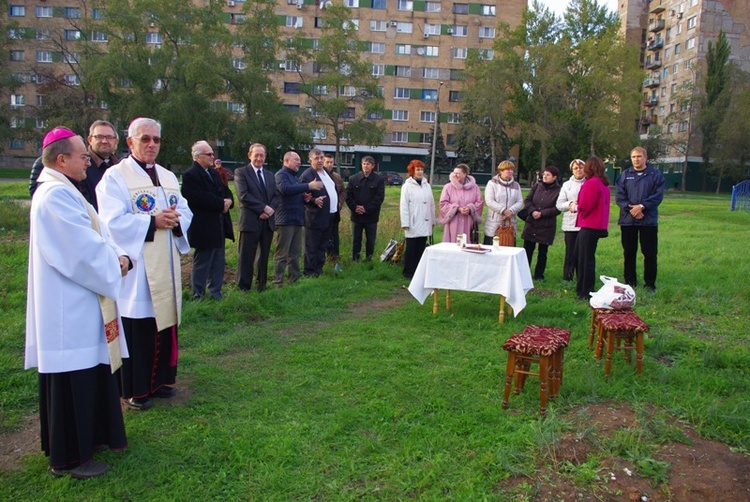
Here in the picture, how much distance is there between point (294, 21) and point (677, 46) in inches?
1579

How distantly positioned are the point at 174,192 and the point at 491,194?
5.76 m

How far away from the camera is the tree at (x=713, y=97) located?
4991cm

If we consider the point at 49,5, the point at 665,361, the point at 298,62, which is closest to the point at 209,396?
the point at 665,361

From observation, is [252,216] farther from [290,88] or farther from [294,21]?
[294,21]

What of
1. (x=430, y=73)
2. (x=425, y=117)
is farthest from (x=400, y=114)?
(x=430, y=73)

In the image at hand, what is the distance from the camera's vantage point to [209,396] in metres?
4.85

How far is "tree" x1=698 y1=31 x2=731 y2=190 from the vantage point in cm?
4991

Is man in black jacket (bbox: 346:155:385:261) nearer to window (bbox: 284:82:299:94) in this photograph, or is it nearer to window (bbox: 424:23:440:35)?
window (bbox: 284:82:299:94)

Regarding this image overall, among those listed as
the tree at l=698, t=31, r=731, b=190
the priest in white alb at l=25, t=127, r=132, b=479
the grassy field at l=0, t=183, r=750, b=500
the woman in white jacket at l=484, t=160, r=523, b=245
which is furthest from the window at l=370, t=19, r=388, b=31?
the priest in white alb at l=25, t=127, r=132, b=479

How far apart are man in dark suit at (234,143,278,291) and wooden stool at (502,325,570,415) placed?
4611mm

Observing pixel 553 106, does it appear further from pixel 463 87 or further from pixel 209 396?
pixel 209 396

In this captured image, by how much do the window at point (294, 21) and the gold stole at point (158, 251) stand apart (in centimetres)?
5860

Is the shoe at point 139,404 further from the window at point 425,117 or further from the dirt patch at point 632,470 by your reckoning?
the window at point 425,117

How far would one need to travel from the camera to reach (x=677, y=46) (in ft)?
208
